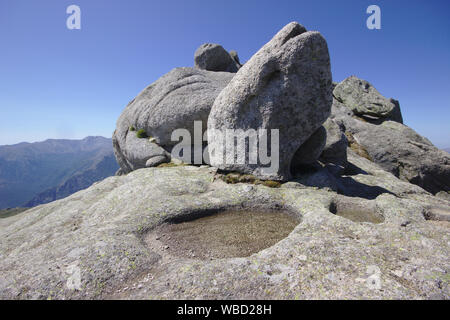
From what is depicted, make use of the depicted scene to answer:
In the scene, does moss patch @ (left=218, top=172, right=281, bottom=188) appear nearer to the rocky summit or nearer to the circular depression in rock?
the rocky summit

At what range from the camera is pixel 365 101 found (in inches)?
1362

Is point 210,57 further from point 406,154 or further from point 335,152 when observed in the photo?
point 406,154

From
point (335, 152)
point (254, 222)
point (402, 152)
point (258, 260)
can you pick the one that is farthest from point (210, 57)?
point (258, 260)

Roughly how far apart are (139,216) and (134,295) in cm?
480

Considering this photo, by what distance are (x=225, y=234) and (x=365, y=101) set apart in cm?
3525

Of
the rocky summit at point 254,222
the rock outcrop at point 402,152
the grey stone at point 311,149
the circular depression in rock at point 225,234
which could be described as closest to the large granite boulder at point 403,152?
the rock outcrop at point 402,152

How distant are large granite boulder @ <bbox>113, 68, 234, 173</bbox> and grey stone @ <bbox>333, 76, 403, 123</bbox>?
21.6m

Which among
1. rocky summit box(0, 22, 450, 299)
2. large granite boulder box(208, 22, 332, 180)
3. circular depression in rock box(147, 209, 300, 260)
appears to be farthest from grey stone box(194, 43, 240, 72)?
circular depression in rock box(147, 209, 300, 260)

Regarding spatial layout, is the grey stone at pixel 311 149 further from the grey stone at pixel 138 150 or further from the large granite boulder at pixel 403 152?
the large granite boulder at pixel 403 152

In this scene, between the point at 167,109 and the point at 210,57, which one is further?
the point at 210,57

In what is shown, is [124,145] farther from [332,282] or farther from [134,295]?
[332,282]

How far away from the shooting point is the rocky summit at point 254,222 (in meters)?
6.49

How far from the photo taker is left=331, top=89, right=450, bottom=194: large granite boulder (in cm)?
2483
